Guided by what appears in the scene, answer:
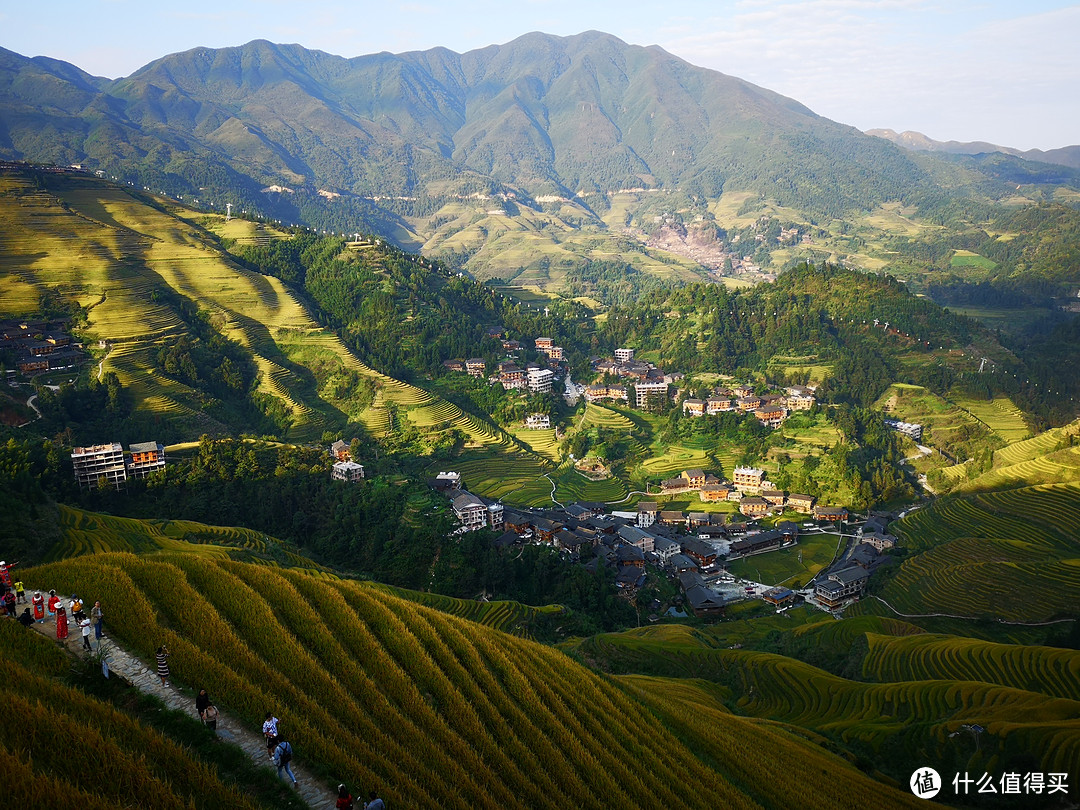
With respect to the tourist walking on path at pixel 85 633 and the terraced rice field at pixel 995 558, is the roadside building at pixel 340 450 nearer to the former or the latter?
the terraced rice field at pixel 995 558

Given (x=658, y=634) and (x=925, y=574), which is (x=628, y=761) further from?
(x=925, y=574)

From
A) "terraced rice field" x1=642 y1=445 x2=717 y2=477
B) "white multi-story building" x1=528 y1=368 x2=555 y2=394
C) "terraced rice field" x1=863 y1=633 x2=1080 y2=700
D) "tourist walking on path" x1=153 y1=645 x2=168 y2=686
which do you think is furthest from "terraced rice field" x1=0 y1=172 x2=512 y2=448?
"tourist walking on path" x1=153 y1=645 x2=168 y2=686

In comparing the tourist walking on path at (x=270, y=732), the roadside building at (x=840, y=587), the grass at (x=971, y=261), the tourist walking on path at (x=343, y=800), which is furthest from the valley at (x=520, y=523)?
the grass at (x=971, y=261)

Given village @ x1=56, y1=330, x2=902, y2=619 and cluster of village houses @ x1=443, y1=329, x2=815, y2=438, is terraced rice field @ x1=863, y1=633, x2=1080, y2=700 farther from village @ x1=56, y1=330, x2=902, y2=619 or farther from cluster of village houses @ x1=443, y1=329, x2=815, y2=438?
cluster of village houses @ x1=443, y1=329, x2=815, y2=438

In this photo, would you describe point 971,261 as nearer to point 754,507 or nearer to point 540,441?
point 754,507

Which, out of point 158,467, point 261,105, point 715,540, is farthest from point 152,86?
point 715,540
